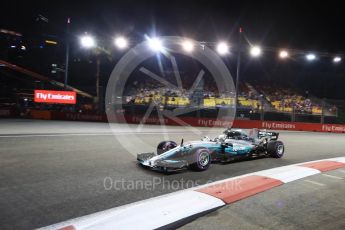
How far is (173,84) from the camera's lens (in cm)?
2956

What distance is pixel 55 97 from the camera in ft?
74.3

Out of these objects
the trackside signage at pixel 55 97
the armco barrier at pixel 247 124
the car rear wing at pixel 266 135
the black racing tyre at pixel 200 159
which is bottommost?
the black racing tyre at pixel 200 159

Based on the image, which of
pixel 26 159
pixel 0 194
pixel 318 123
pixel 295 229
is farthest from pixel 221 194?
pixel 318 123

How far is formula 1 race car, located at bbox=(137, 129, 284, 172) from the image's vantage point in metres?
6.65

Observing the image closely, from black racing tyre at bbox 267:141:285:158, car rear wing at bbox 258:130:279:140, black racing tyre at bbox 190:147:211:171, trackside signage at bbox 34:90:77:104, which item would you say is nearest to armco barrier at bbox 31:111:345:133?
trackside signage at bbox 34:90:77:104

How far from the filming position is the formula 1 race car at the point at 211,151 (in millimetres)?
6648

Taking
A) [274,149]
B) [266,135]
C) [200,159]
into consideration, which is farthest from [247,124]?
[200,159]

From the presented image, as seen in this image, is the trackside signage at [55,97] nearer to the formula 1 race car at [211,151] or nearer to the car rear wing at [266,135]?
the formula 1 race car at [211,151]

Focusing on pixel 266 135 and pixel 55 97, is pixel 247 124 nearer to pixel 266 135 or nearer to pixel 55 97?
pixel 266 135

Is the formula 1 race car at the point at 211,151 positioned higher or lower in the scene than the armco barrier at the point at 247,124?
lower

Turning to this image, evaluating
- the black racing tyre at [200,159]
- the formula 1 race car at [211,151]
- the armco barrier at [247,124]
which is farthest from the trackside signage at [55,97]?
the black racing tyre at [200,159]

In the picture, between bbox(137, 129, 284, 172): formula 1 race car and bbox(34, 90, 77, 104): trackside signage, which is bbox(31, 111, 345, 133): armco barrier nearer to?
bbox(34, 90, 77, 104): trackside signage

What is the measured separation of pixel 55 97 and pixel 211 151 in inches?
710

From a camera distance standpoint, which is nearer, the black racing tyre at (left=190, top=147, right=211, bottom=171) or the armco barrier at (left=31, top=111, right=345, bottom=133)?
the black racing tyre at (left=190, top=147, right=211, bottom=171)
